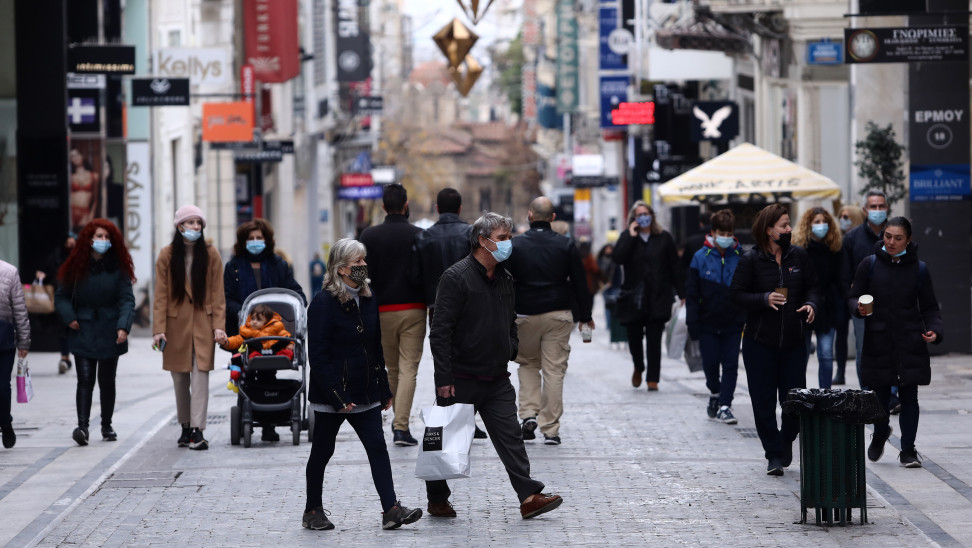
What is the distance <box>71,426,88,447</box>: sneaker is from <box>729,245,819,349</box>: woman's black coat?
530 centimetres

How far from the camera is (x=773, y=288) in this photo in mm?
10500

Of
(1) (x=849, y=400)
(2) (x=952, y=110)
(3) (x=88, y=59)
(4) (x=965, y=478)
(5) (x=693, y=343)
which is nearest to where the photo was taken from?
(1) (x=849, y=400)

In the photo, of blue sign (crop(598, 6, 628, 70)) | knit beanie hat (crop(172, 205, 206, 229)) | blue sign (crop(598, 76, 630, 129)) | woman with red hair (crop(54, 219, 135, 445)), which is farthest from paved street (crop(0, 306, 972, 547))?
blue sign (crop(598, 6, 628, 70))

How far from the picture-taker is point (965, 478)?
10.4m

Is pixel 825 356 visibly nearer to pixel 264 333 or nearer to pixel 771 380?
pixel 771 380

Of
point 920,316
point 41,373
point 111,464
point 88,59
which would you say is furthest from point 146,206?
point 920,316

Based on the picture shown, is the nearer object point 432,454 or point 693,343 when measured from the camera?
point 432,454

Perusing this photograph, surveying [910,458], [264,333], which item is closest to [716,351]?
[910,458]

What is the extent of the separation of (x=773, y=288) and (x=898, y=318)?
88cm

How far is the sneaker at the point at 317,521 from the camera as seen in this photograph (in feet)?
29.4

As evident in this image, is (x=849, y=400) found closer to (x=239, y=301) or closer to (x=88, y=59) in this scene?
(x=239, y=301)

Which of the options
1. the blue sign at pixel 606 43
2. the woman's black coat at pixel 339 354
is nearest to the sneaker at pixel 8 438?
the woman's black coat at pixel 339 354

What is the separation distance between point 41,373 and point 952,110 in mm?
11473

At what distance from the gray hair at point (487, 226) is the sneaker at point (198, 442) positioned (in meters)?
4.02
